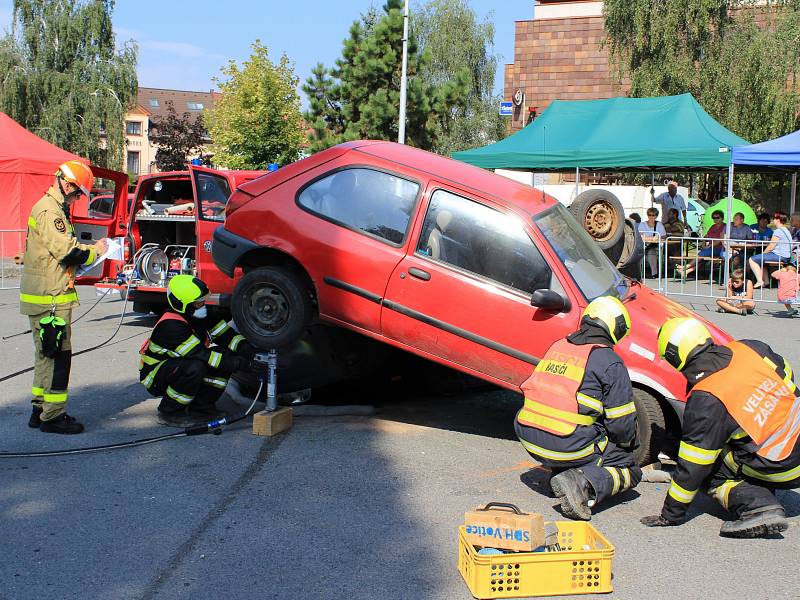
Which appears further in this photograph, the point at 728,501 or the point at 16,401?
the point at 16,401

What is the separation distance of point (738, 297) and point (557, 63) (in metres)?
25.5

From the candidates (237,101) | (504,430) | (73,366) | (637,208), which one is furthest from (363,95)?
(504,430)

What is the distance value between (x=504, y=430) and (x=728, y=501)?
2.20 metres

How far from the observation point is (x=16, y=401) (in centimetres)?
698

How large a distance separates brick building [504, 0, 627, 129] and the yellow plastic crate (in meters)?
33.9

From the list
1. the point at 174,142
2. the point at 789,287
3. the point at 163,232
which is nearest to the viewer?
the point at 163,232

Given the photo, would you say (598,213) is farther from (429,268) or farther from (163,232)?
(163,232)

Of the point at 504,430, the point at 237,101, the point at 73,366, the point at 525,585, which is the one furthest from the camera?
the point at 237,101

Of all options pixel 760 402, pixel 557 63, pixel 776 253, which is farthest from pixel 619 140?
pixel 557 63

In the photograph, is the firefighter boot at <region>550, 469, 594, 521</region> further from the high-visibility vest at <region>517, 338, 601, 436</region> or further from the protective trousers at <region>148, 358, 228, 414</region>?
the protective trousers at <region>148, 358, 228, 414</region>

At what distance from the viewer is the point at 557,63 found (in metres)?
36.8

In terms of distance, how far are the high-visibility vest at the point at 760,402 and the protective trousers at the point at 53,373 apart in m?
4.24

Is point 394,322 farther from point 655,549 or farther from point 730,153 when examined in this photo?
point 730,153

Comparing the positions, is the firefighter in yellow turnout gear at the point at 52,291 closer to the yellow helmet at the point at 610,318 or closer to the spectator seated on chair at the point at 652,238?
the yellow helmet at the point at 610,318
